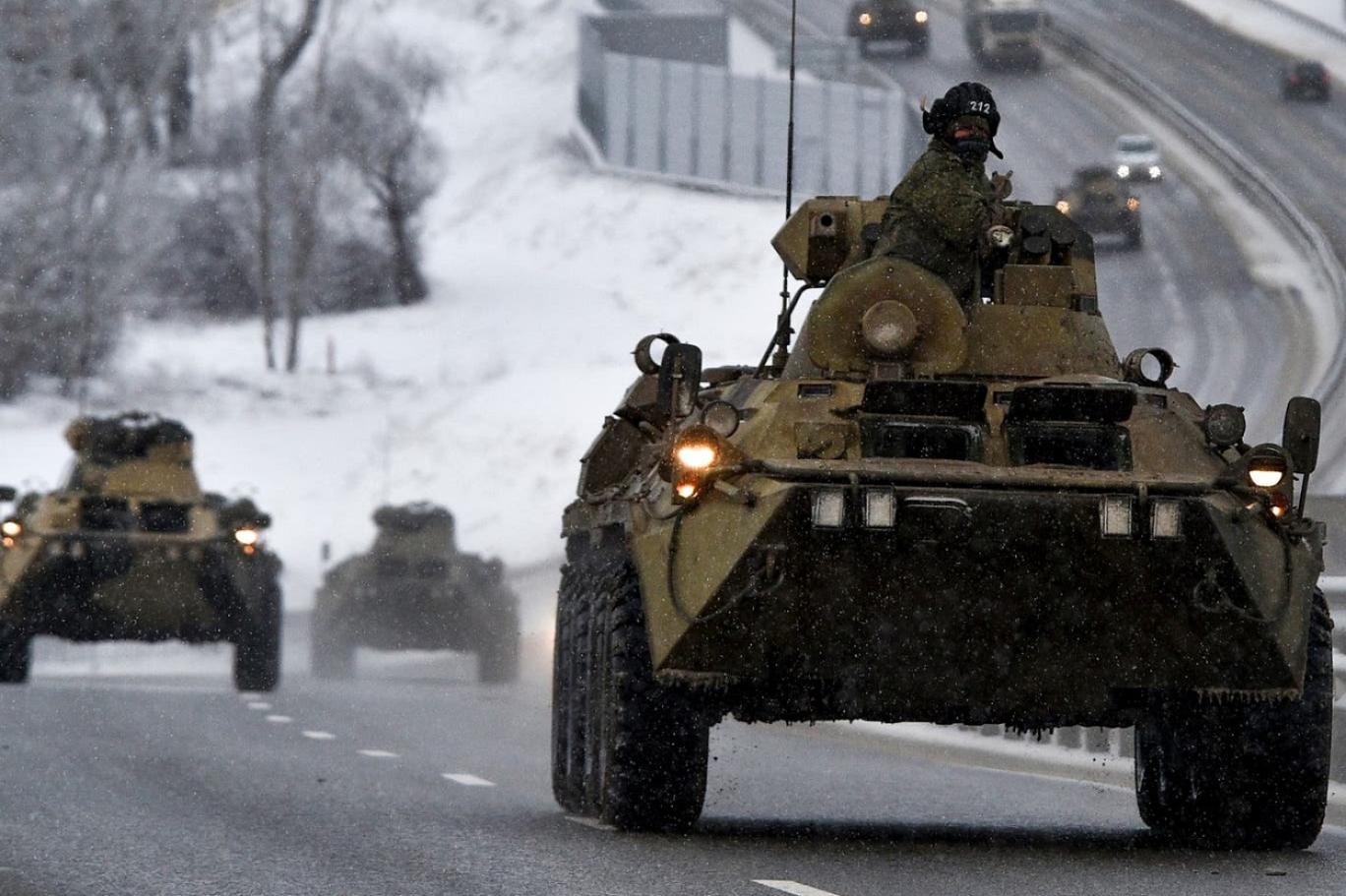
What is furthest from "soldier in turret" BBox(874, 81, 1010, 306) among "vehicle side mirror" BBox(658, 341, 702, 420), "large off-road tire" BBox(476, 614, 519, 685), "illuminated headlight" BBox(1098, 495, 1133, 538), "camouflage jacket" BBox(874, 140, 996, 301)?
"large off-road tire" BBox(476, 614, 519, 685)

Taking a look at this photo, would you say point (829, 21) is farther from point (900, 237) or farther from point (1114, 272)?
point (900, 237)

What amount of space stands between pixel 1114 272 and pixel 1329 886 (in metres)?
53.2

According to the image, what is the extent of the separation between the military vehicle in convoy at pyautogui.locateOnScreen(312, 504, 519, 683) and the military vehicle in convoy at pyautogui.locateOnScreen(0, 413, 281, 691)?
10.8 ft

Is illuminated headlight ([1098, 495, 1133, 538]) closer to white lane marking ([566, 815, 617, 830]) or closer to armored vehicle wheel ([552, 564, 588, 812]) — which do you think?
white lane marking ([566, 815, 617, 830])

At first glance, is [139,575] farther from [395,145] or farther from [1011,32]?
[395,145]

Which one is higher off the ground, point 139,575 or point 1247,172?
point 1247,172

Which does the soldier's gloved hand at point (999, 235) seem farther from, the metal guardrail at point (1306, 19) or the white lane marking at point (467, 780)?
the metal guardrail at point (1306, 19)

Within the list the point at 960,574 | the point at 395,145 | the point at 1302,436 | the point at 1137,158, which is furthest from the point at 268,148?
the point at 1302,436

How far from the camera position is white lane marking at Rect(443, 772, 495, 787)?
17.3 m

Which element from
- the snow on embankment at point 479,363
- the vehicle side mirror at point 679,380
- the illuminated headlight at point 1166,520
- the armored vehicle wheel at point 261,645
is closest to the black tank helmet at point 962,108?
the vehicle side mirror at point 679,380

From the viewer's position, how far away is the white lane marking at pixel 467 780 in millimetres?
17266

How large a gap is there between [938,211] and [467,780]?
486 centimetres

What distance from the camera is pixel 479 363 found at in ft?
233

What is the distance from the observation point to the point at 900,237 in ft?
46.5
